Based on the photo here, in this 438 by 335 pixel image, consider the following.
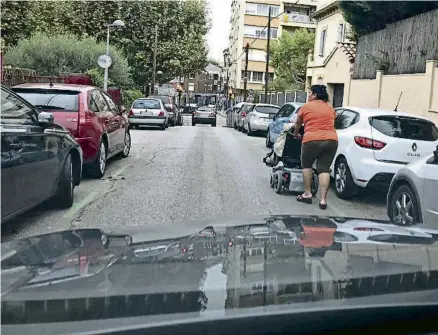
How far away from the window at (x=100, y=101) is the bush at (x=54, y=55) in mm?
18066

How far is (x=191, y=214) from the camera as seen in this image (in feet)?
24.4

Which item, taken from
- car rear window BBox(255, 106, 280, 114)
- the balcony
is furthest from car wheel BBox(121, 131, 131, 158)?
the balcony

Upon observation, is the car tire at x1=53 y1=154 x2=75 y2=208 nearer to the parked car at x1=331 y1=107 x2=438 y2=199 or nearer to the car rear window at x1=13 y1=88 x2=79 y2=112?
the car rear window at x1=13 y1=88 x2=79 y2=112

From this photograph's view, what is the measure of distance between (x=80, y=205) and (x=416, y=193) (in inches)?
168

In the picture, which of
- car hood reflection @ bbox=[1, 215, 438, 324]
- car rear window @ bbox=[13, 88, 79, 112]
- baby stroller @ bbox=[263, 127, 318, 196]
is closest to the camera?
car hood reflection @ bbox=[1, 215, 438, 324]

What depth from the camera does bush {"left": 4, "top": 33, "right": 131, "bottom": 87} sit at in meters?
27.3

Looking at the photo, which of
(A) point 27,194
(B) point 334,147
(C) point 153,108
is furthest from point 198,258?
(C) point 153,108

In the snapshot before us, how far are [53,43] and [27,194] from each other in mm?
24130

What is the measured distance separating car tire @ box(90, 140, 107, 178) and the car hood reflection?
632 cm

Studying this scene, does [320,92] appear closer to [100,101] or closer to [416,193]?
[416,193]

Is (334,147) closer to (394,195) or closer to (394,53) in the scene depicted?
(394,195)

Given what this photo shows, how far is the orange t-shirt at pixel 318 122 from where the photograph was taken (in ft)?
26.6

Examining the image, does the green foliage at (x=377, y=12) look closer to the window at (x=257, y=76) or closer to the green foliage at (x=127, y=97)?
the green foliage at (x=127, y=97)

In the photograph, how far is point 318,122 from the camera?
8.13 meters
